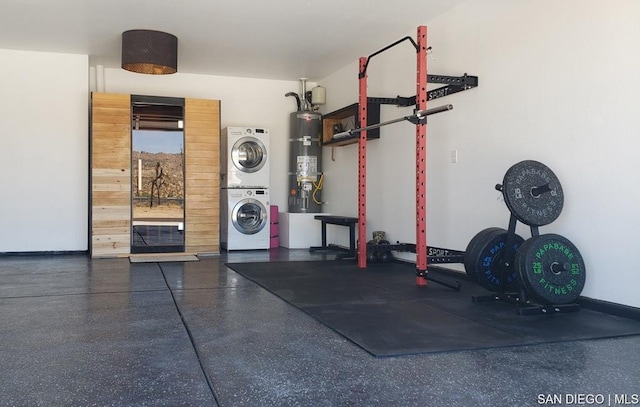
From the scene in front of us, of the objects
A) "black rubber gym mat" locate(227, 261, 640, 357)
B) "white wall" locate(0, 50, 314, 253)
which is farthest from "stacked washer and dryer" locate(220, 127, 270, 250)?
"black rubber gym mat" locate(227, 261, 640, 357)

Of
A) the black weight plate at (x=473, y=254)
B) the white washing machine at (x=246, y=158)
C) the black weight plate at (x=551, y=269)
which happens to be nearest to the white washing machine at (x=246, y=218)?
the white washing machine at (x=246, y=158)

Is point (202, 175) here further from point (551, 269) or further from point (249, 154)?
point (551, 269)

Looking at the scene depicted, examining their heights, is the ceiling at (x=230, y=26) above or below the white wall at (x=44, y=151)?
above

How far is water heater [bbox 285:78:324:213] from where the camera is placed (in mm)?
8172

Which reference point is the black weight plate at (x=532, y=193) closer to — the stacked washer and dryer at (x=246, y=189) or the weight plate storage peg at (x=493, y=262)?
the weight plate storage peg at (x=493, y=262)

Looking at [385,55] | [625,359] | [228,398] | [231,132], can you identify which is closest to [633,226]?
[625,359]

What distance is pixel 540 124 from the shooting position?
4105 millimetres

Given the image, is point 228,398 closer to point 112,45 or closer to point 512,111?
point 512,111

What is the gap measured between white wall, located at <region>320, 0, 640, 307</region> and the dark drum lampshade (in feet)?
8.49

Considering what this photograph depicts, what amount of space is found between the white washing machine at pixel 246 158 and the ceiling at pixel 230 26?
99 centimetres

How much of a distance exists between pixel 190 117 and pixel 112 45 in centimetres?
129

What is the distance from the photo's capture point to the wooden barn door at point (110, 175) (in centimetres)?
675

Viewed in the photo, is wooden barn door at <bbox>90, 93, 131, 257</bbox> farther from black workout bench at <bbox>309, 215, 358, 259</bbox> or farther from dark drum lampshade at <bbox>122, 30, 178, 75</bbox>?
black workout bench at <bbox>309, 215, 358, 259</bbox>

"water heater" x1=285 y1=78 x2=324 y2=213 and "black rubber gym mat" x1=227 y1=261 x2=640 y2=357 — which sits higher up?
"water heater" x1=285 y1=78 x2=324 y2=213
